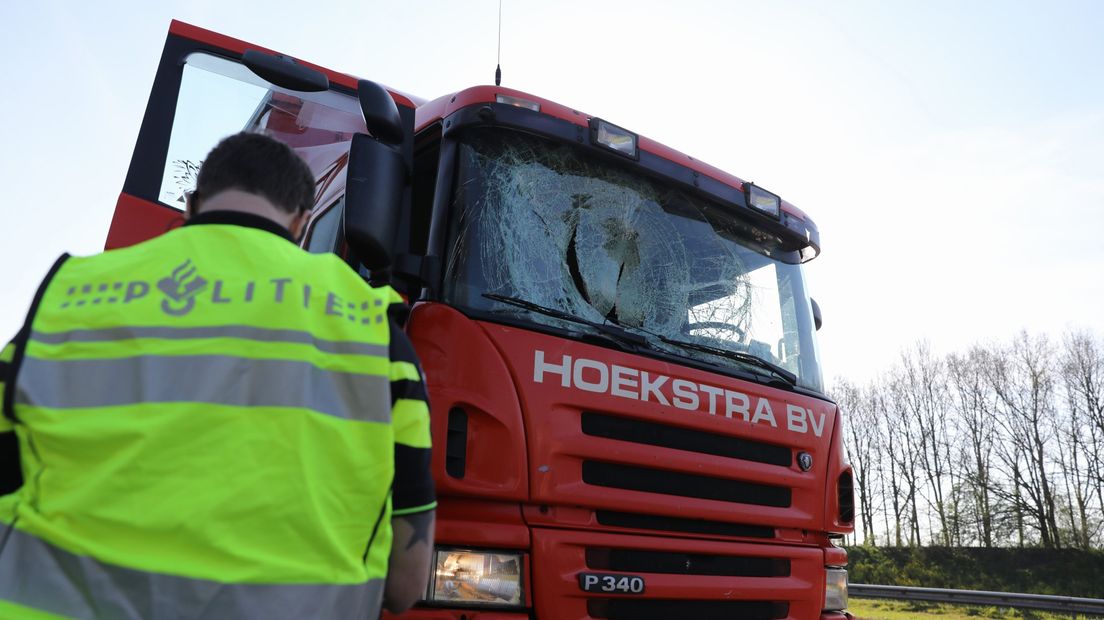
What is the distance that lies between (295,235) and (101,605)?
0.82 metres

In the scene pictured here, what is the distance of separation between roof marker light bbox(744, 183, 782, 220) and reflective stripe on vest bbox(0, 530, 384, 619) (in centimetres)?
325

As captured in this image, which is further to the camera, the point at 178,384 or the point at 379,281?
the point at 379,281

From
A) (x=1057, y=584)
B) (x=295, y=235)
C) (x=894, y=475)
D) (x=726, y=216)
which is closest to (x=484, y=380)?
(x=295, y=235)

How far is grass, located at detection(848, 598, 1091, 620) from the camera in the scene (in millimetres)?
10594

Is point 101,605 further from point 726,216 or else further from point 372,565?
point 726,216

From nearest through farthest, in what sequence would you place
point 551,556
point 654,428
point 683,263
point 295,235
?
point 295,235 → point 551,556 → point 654,428 → point 683,263

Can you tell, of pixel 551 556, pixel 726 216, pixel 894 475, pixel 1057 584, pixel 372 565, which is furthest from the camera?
pixel 894 475

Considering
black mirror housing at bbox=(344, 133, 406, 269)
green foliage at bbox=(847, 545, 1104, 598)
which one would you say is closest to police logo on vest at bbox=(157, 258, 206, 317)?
black mirror housing at bbox=(344, 133, 406, 269)

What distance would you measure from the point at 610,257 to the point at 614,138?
0.55 m

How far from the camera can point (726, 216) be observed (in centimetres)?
397

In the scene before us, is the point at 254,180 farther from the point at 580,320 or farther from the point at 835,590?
the point at 835,590

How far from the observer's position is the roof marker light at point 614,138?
3486 mm

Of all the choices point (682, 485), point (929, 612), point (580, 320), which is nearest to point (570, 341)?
point (580, 320)

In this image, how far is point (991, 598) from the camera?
38.1 feet
